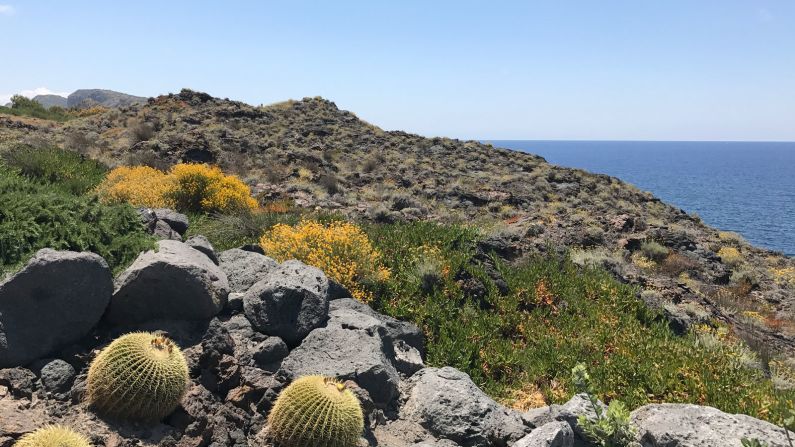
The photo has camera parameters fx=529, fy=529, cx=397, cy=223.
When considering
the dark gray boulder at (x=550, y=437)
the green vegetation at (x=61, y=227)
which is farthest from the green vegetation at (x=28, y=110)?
the dark gray boulder at (x=550, y=437)

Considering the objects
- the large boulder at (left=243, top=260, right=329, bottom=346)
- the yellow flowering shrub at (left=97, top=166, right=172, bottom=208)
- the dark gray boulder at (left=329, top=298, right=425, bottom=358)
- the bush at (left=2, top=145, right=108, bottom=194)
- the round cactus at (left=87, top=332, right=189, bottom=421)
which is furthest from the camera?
the bush at (left=2, top=145, right=108, bottom=194)

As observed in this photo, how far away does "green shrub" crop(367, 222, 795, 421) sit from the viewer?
697 centimetres

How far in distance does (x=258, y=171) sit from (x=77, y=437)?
22.1 meters

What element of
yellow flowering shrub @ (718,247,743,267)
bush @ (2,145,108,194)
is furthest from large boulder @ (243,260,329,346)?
yellow flowering shrub @ (718,247,743,267)

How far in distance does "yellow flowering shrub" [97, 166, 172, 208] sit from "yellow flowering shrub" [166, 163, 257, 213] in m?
0.30

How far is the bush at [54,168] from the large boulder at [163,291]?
9.44 m

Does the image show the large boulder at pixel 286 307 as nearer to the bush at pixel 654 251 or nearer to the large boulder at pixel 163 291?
the large boulder at pixel 163 291

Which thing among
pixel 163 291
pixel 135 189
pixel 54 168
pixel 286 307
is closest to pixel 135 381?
pixel 163 291

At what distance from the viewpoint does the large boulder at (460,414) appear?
5.32 m

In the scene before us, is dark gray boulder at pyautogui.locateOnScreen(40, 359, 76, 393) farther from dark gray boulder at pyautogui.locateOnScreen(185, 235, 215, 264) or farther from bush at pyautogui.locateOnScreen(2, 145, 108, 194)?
bush at pyautogui.locateOnScreen(2, 145, 108, 194)

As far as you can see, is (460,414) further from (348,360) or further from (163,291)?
(163,291)

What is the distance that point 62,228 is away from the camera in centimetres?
637

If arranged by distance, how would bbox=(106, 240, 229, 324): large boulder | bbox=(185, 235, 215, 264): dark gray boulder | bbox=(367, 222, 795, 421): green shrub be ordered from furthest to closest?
bbox=(185, 235, 215, 264): dark gray boulder < bbox=(367, 222, 795, 421): green shrub < bbox=(106, 240, 229, 324): large boulder

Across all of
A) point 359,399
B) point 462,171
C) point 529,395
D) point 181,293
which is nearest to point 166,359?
point 181,293
